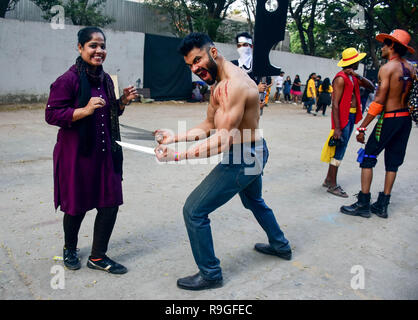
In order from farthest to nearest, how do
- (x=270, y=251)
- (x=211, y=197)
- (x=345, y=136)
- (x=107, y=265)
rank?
(x=345, y=136) → (x=270, y=251) → (x=107, y=265) → (x=211, y=197)

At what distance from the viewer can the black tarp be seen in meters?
15.9

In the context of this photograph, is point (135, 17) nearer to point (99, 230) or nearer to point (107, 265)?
point (99, 230)

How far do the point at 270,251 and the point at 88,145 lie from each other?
176cm

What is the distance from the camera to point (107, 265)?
9.78ft

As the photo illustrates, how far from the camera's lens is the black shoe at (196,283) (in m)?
2.78

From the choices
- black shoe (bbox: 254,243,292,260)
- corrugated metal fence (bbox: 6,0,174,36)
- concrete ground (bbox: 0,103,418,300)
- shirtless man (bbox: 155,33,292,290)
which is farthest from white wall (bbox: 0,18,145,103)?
black shoe (bbox: 254,243,292,260)

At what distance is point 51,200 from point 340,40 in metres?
31.0

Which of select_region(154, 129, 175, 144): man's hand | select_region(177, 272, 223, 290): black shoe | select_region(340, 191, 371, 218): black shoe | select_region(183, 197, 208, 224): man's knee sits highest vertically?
select_region(154, 129, 175, 144): man's hand

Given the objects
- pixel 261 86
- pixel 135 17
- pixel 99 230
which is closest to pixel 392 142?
pixel 261 86

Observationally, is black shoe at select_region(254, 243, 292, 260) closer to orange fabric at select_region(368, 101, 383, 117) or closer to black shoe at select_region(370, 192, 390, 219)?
black shoe at select_region(370, 192, 390, 219)

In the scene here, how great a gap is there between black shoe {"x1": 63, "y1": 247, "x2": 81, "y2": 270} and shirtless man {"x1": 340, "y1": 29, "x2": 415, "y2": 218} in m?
2.98

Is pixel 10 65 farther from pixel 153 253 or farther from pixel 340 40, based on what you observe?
pixel 340 40

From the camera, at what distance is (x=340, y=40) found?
3103 centimetres
